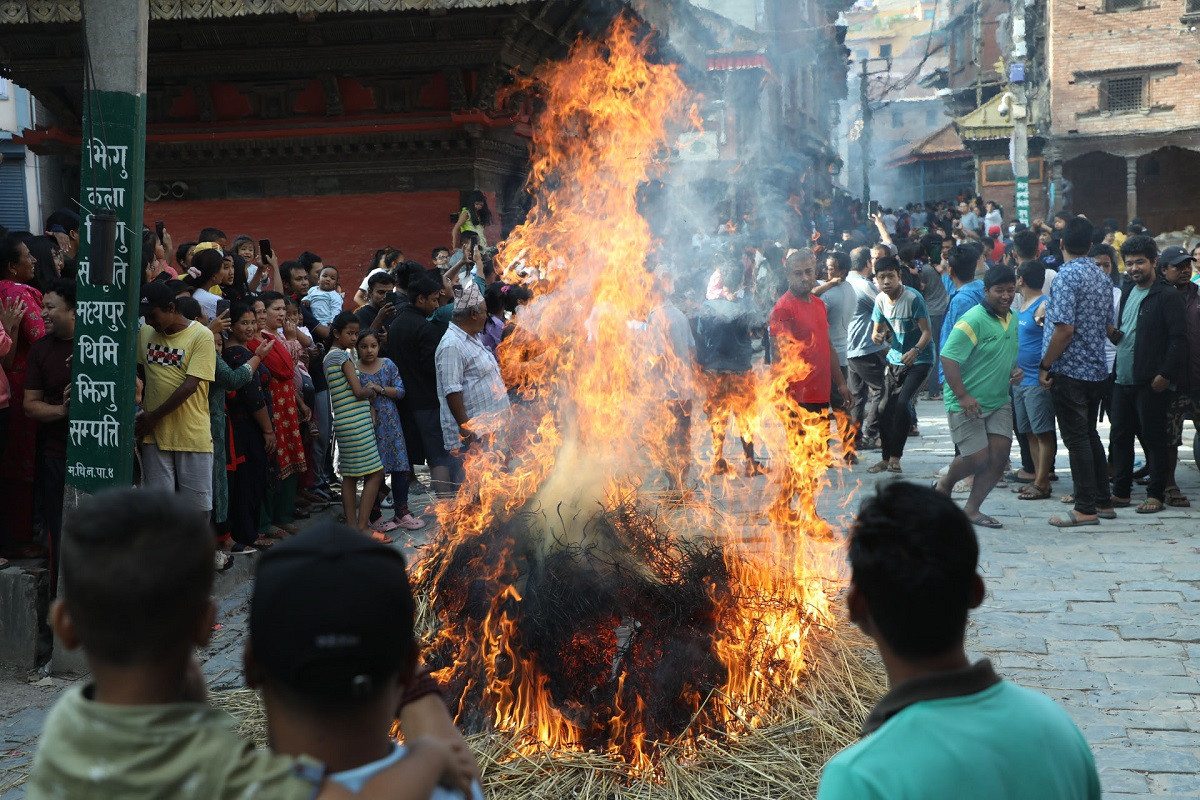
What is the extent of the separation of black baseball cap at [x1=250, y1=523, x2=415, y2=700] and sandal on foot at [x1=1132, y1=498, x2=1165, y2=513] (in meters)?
8.71

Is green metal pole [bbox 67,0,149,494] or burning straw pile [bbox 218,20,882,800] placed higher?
green metal pole [bbox 67,0,149,494]

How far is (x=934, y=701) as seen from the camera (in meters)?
1.92

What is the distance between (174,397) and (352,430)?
1.85 metres

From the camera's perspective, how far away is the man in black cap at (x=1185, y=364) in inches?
353

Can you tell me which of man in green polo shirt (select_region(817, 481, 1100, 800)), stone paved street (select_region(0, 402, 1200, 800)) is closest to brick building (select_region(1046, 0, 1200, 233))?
stone paved street (select_region(0, 402, 1200, 800))

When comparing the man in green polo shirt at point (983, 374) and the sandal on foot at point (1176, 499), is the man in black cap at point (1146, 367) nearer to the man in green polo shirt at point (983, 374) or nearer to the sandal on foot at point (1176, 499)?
the sandal on foot at point (1176, 499)

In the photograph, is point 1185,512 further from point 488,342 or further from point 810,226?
point 810,226

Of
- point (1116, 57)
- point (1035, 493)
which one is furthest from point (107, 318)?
point (1116, 57)

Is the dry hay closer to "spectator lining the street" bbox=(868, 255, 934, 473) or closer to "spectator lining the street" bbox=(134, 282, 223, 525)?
"spectator lining the street" bbox=(134, 282, 223, 525)

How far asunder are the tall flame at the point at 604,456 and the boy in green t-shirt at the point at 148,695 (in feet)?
9.56

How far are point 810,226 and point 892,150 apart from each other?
4247cm

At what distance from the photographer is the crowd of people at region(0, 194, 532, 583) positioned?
663cm

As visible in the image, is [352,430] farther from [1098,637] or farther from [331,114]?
[331,114]

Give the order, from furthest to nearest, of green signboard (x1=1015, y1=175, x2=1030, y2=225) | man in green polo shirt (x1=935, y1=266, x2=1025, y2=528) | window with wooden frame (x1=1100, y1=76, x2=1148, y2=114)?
window with wooden frame (x1=1100, y1=76, x2=1148, y2=114) < green signboard (x1=1015, y1=175, x2=1030, y2=225) < man in green polo shirt (x1=935, y1=266, x2=1025, y2=528)
